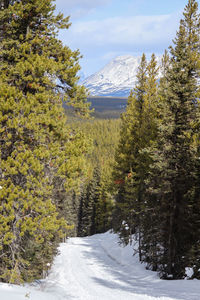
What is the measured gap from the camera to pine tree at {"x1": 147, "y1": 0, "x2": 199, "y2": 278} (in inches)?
623

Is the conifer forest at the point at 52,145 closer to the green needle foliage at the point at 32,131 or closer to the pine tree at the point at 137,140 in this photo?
the green needle foliage at the point at 32,131

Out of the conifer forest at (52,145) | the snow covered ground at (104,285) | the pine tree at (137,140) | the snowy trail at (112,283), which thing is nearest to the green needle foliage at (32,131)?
the conifer forest at (52,145)

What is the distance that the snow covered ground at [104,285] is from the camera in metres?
10.3

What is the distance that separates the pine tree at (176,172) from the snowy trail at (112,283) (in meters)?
1.94

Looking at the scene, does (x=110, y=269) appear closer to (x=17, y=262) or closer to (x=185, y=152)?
(x=185, y=152)

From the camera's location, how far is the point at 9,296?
7613 mm

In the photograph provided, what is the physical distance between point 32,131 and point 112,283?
32.3ft

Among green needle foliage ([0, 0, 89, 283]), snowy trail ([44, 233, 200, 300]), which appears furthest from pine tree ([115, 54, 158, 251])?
green needle foliage ([0, 0, 89, 283])

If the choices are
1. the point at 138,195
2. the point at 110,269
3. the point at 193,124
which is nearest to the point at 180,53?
the point at 193,124

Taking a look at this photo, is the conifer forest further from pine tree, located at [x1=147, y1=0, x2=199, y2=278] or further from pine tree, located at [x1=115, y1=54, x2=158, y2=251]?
pine tree, located at [x1=115, y1=54, x2=158, y2=251]

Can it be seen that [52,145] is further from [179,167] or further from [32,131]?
[179,167]

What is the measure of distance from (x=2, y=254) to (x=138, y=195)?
53.7ft

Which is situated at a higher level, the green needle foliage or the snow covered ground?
the green needle foliage

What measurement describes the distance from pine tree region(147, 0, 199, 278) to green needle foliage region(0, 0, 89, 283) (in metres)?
6.53
